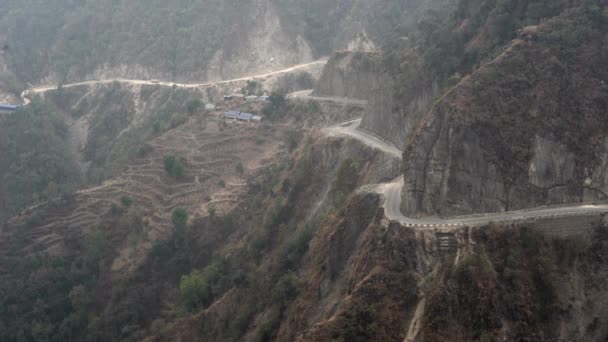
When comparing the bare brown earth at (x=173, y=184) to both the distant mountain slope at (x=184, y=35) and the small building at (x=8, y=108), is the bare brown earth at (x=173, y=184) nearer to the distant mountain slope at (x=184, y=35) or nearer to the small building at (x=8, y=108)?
the distant mountain slope at (x=184, y=35)

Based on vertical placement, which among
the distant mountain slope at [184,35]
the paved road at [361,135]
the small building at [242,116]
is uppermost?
the distant mountain slope at [184,35]

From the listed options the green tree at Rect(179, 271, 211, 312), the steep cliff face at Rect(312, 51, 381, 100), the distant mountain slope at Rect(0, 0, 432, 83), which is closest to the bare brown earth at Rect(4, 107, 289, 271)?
the steep cliff face at Rect(312, 51, 381, 100)

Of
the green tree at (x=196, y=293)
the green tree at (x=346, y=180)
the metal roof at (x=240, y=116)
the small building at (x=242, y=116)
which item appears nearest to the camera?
the green tree at (x=346, y=180)

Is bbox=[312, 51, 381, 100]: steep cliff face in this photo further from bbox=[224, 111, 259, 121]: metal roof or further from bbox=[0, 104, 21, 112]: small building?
bbox=[0, 104, 21, 112]: small building

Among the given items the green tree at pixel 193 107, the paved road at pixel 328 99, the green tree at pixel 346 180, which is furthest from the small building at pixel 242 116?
the green tree at pixel 346 180

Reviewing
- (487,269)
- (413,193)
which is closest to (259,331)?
(413,193)

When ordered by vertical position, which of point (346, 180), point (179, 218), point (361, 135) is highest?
point (361, 135)

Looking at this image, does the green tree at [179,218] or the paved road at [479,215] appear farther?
the green tree at [179,218]

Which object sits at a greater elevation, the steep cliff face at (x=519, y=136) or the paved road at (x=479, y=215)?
the steep cliff face at (x=519, y=136)

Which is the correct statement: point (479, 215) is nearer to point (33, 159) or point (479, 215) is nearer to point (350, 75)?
point (350, 75)

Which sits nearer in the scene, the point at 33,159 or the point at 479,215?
the point at 479,215

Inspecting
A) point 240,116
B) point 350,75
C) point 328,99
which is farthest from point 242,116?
point 350,75
